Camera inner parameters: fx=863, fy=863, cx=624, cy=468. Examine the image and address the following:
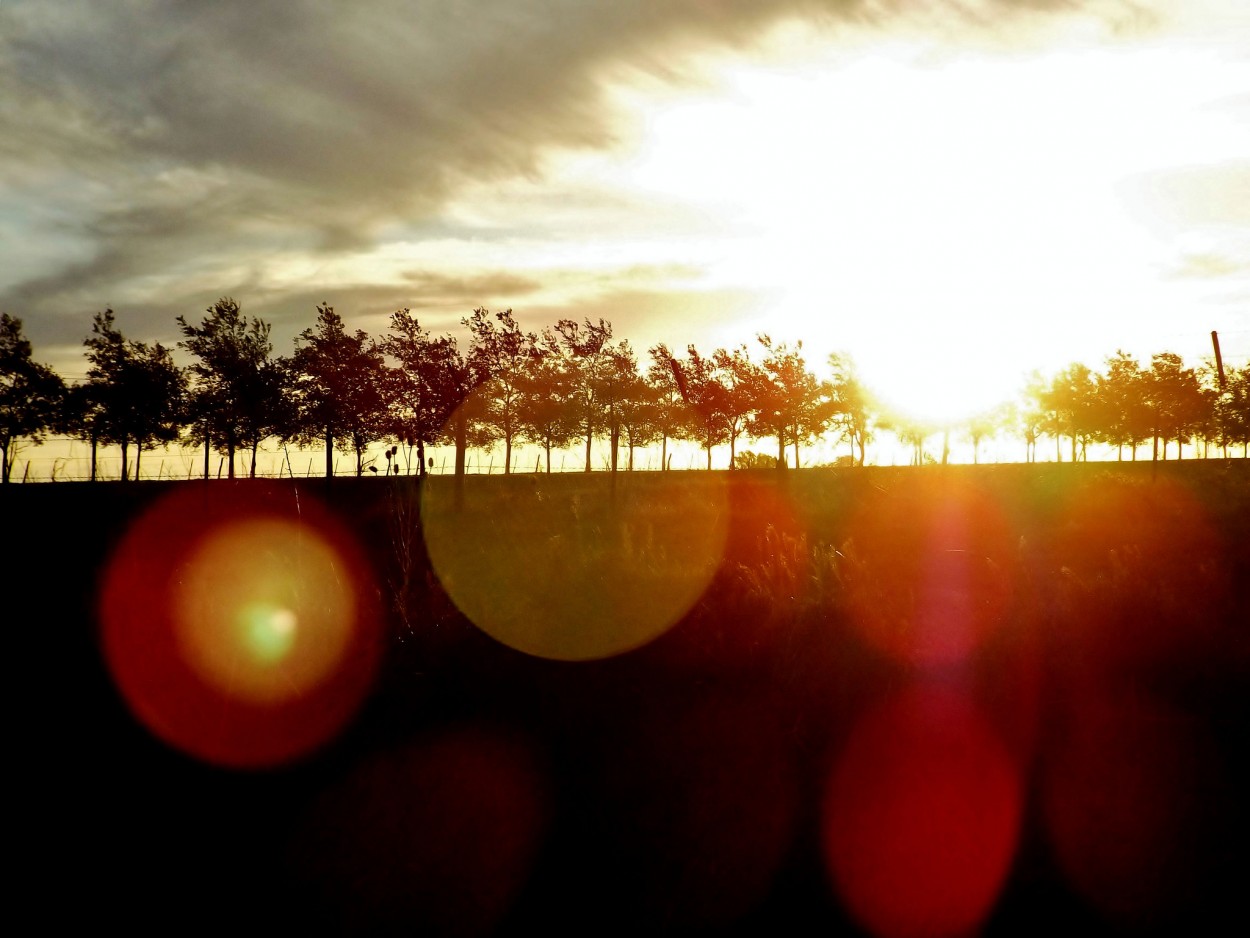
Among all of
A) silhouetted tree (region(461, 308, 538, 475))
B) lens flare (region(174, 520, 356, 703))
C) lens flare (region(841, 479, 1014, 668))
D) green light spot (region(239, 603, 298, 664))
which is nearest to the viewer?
lens flare (region(841, 479, 1014, 668))

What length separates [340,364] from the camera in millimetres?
39656

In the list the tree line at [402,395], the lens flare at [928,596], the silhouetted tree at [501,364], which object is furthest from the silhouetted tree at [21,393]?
the lens flare at [928,596]

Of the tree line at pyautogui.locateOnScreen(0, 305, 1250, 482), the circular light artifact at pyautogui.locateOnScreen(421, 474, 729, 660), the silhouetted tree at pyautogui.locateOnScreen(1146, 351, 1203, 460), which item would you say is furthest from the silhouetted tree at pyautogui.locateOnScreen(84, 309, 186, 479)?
the silhouetted tree at pyautogui.locateOnScreen(1146, 351, 1203, 460)

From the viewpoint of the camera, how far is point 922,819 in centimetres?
508

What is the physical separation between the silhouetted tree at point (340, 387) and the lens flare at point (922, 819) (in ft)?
118

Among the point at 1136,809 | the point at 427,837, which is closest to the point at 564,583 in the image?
the point at 427,837

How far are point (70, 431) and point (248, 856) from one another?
48330 mm

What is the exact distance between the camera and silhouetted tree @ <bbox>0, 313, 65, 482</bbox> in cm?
4253

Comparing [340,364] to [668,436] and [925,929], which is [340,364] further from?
[925,929]

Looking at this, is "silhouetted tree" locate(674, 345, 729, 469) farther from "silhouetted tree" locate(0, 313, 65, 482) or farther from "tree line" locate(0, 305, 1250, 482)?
"silhouetted tree" locate(0, 313, 65, 482)

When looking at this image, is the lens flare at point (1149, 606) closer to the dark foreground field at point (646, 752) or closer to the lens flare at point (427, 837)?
the dark foreground field at point (646, 752)

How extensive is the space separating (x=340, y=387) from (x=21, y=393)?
17184 millimetres

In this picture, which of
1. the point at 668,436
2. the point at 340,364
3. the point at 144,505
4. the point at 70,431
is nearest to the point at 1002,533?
the point at 144,505

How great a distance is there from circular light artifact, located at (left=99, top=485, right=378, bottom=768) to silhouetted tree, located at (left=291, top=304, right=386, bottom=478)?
28.6 meters
